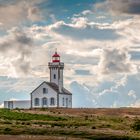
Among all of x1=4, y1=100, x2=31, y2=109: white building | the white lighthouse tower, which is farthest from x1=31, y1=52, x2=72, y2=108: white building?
x1=4, y1=100, x2=31, y2=109: white building

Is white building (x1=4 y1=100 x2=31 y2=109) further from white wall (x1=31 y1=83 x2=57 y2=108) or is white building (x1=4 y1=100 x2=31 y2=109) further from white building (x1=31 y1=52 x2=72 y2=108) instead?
white building (x1=31 y1=52 x2=72 y2=108)

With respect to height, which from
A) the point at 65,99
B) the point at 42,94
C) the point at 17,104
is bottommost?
the point at 17,104

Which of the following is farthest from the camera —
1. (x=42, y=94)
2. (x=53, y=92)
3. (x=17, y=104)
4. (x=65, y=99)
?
(x=17, y=104)

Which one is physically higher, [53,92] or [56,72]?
[56,72]

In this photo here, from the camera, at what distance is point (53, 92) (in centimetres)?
11781

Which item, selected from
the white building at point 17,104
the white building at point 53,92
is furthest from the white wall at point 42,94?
the white building at point 17,104

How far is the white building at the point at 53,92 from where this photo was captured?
11781 centimetres

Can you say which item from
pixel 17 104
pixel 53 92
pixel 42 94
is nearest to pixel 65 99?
pixel 53 92

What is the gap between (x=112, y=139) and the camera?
43438 mm

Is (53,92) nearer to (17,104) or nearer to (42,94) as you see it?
(42,94)

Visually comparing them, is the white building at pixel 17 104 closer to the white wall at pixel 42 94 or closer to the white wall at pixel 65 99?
the white wall at pixel 42 94

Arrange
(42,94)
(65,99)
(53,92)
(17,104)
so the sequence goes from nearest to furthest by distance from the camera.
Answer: (53,92)
(42,94)
(65,99)
(17,104)

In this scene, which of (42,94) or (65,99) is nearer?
(42,94)

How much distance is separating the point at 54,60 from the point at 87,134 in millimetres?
76927
